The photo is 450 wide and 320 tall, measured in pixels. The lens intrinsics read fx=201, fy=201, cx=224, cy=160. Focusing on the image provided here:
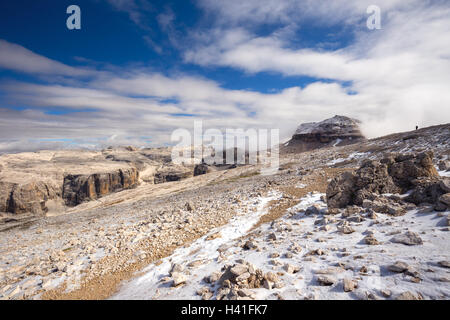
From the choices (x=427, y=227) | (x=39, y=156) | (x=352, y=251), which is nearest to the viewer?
(x=352, y=251)

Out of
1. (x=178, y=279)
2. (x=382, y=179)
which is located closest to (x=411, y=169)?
(x=382, y=179)

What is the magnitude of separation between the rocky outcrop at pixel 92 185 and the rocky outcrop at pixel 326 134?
109 m

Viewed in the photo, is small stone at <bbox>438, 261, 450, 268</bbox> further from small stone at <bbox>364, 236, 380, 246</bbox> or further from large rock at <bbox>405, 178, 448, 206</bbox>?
large rock at <bbox>405, 178, 448, 206</bbox>

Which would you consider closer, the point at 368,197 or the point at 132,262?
the point at 132,262

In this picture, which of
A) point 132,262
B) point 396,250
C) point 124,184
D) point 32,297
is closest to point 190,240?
point 132,262

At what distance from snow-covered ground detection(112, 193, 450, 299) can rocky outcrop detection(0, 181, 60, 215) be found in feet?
374

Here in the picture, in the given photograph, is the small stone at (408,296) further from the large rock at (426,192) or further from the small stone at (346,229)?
the large rock at (426,192)

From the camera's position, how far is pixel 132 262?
11.1 metres

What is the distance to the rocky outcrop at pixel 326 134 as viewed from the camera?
122250 mm

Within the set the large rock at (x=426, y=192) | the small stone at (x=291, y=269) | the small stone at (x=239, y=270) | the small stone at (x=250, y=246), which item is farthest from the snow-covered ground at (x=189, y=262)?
the large rock at (x=426, y=192)

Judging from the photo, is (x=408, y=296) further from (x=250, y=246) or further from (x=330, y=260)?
(x=250, y=246)
